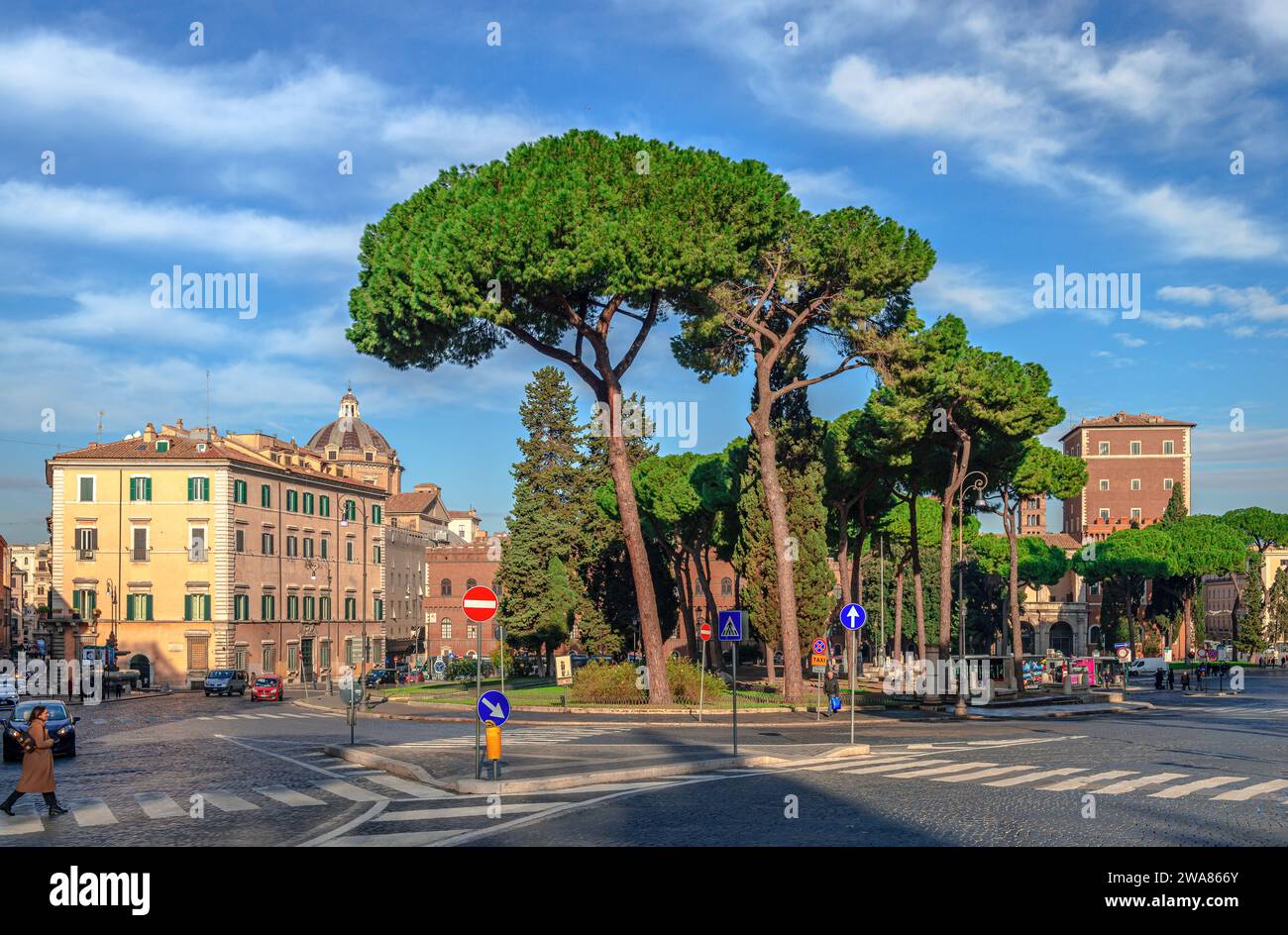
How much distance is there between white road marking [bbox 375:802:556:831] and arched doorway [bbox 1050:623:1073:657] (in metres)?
116

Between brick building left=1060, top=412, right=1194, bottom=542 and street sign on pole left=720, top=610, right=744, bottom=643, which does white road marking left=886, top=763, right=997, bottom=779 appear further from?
brick building left=1060, top=412, right=1194, bottom=542

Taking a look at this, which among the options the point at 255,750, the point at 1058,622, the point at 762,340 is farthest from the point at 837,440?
the point at 1058,622

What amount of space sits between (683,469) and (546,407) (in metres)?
15.1

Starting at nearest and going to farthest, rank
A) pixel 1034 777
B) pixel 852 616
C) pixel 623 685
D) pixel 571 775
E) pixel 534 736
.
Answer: pixel 571 775 → pixel 1034 777 → pixel 852 616 → pixel 534 736 → pixel 623 685

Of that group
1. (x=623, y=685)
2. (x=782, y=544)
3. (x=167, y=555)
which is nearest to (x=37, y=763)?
(x=623, y=685)

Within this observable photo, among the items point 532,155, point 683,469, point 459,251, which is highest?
point 532,155

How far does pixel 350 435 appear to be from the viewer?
152625 millimetres

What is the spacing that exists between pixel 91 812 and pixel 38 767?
1097mm

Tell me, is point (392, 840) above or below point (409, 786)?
above

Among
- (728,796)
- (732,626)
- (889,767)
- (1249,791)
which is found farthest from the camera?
(732,626)

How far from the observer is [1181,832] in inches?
531

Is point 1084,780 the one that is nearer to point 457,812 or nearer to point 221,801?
point 457,812

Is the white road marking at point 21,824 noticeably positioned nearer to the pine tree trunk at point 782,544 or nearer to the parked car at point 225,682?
the pine tree trunk at point 782,544
